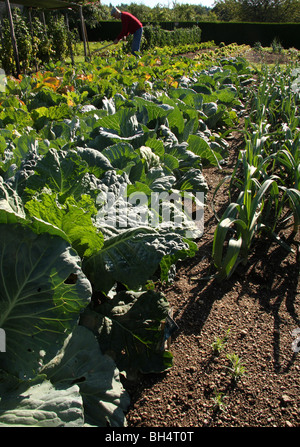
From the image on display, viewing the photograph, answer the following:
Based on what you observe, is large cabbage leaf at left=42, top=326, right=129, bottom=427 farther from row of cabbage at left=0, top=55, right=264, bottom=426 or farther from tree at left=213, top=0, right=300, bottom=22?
tree at left=213, top=0, right=300, bottom=22

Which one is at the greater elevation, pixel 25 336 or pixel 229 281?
pixel 25 336

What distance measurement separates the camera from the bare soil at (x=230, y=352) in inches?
66.8

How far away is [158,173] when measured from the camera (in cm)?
259

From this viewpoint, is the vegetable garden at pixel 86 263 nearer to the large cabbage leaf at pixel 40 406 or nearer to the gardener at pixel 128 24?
the large cabbage leaf at pixel 40 406

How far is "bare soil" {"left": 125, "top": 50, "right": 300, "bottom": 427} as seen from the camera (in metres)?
1.70

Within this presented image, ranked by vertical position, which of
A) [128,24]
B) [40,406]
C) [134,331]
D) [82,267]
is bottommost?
[134,331]

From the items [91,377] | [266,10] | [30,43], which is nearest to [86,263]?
[91,377]

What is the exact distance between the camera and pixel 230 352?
203 centimetres

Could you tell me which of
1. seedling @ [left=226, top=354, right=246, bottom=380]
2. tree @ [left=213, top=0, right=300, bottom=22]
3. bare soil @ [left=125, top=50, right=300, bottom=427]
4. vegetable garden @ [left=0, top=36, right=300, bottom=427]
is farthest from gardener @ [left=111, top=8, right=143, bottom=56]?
tree @ [left=213, top=0, right=300, bottom=22]

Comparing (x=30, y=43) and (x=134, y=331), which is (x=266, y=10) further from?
(x=134, y=331)

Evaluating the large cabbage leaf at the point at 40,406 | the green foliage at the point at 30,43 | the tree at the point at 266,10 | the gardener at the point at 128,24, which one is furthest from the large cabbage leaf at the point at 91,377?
the tree at the point at 266,10
